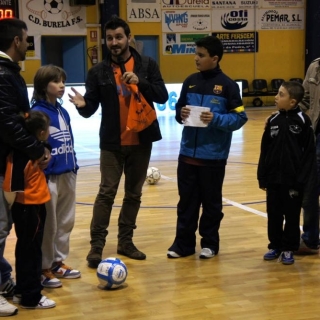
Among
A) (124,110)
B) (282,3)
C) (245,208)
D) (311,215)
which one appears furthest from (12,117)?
(282,3)

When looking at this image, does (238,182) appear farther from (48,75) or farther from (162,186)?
(48,75)

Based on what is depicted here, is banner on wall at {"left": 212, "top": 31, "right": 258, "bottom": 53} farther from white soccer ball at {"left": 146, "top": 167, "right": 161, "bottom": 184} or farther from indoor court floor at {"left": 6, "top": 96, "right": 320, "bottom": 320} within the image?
indoor court floor at {"left": 6, "top": 96, "right": 320, "bottom": 320}

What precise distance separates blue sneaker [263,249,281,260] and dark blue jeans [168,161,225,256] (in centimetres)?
42

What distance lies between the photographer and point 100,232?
16.9 ft

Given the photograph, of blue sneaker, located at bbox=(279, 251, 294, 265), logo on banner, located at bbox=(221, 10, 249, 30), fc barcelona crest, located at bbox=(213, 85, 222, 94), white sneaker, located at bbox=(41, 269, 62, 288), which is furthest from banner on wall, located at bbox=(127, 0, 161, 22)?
white sneaker, located at bbox=(41, 269, 62, 288)

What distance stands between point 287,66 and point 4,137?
716 inches

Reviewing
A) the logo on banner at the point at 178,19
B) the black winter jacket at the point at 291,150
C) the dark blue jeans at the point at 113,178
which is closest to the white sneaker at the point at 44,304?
the dark blue jeans at the point at 113,178

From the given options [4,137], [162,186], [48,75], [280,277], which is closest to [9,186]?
[4,137]

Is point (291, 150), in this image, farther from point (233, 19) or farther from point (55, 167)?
point (233, 19)

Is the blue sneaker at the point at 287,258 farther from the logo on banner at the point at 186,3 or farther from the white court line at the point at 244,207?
the logo on banner at the point at 186,3

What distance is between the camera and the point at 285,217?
513cm

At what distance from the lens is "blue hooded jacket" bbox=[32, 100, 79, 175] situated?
4492 millimetres

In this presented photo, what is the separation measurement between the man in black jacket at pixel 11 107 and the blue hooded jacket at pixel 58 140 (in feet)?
1.22

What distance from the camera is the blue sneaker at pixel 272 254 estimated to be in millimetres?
5207
